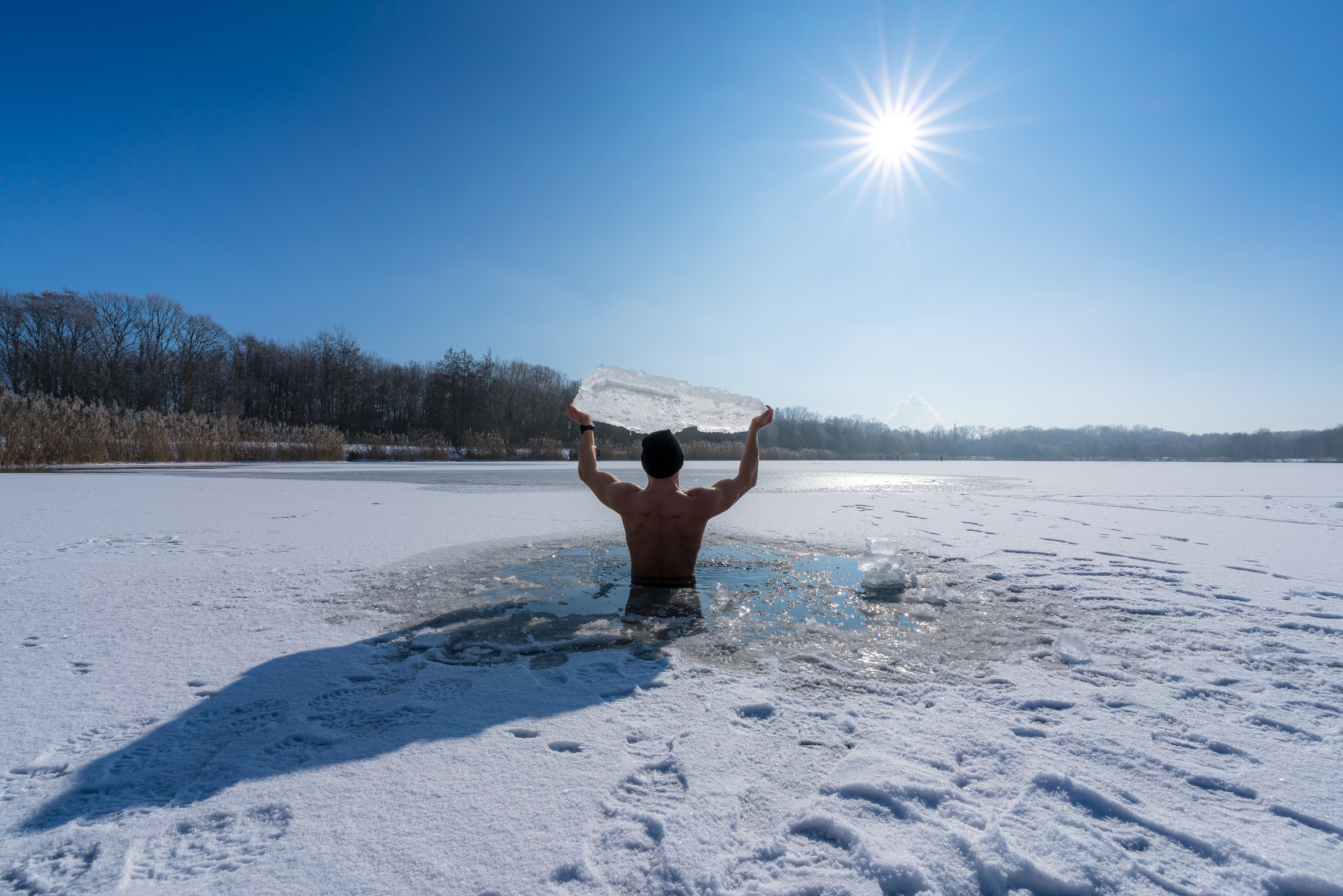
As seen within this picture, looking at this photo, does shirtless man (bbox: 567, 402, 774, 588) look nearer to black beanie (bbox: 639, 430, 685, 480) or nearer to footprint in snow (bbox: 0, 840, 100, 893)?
black beanie (bbox: 639, 430, 685, 480)

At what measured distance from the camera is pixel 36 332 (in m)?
32.2

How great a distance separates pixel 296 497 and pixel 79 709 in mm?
6579

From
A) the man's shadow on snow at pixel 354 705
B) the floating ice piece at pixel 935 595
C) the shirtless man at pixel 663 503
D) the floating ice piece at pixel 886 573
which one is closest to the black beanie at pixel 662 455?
the shirtless man at pixel 663 503

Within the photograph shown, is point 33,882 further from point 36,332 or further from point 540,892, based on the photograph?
point 36,332

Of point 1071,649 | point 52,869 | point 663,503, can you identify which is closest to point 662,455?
point 663,503

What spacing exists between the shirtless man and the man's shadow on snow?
883mm

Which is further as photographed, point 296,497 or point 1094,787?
point 296,497

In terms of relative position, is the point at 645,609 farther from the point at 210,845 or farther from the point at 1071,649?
the point at 210,845

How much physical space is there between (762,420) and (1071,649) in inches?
78.5

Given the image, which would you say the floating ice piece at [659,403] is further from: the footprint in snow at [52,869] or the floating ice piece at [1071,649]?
the footprint in snow at [52,869]

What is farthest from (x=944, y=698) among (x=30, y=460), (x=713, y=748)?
(x=30, y=460)

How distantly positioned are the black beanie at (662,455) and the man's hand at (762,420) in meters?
0.50

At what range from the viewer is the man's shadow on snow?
138cm

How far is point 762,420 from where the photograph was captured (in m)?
3.71
